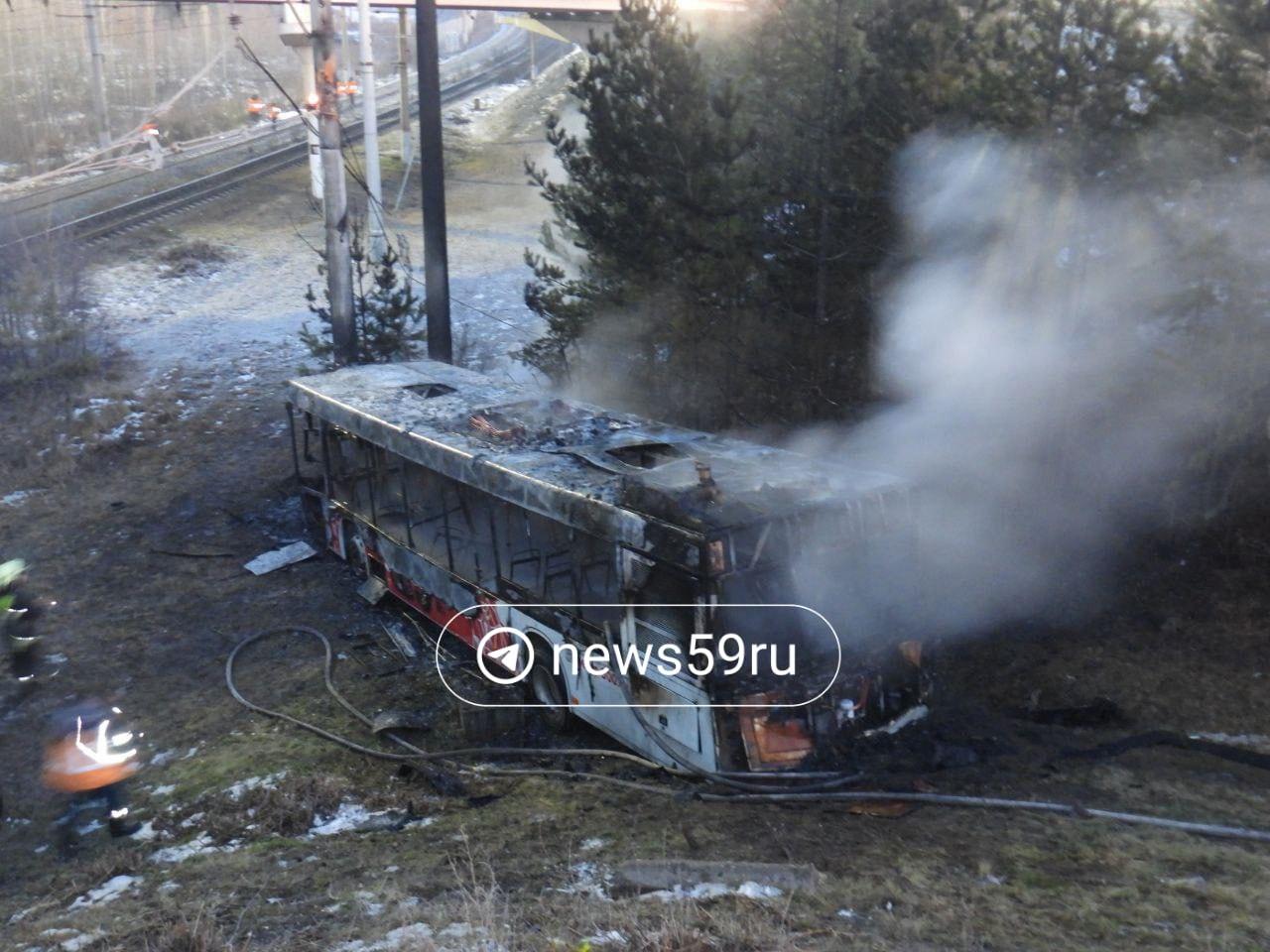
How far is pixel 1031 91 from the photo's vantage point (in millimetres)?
12633

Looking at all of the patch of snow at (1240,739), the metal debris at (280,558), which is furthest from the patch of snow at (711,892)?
the metal debris at (280,558)

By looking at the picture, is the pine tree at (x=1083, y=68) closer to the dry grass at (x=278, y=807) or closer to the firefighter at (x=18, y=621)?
the dry grass at (x=278, y=807)

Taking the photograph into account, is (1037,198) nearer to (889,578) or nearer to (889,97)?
(889,97)

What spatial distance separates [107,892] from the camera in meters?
7.02

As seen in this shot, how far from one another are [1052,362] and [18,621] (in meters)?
11.8

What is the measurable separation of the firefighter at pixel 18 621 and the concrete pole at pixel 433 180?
22.5 feet

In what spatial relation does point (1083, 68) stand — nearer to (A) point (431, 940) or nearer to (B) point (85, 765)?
(A) point (431, 940)

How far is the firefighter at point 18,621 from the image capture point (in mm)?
9727

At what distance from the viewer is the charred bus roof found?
26.1ft

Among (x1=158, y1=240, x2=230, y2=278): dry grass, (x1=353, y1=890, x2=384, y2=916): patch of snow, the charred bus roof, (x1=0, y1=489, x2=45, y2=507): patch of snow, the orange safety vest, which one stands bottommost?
(x1=0, y1=489, x2=45, y2=507): patch of snow

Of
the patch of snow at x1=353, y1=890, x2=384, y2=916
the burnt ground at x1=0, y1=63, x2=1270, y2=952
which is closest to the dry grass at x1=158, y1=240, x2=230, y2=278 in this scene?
the burnt ground at x1=0, y1=63, x2=1270, y2=952

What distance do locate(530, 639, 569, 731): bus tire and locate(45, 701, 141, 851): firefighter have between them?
3380mm

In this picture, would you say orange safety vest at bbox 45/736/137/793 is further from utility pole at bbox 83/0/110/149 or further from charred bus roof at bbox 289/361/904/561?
utility pole at bbox 83/0/110/149

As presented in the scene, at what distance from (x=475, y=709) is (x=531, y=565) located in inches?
56.4
